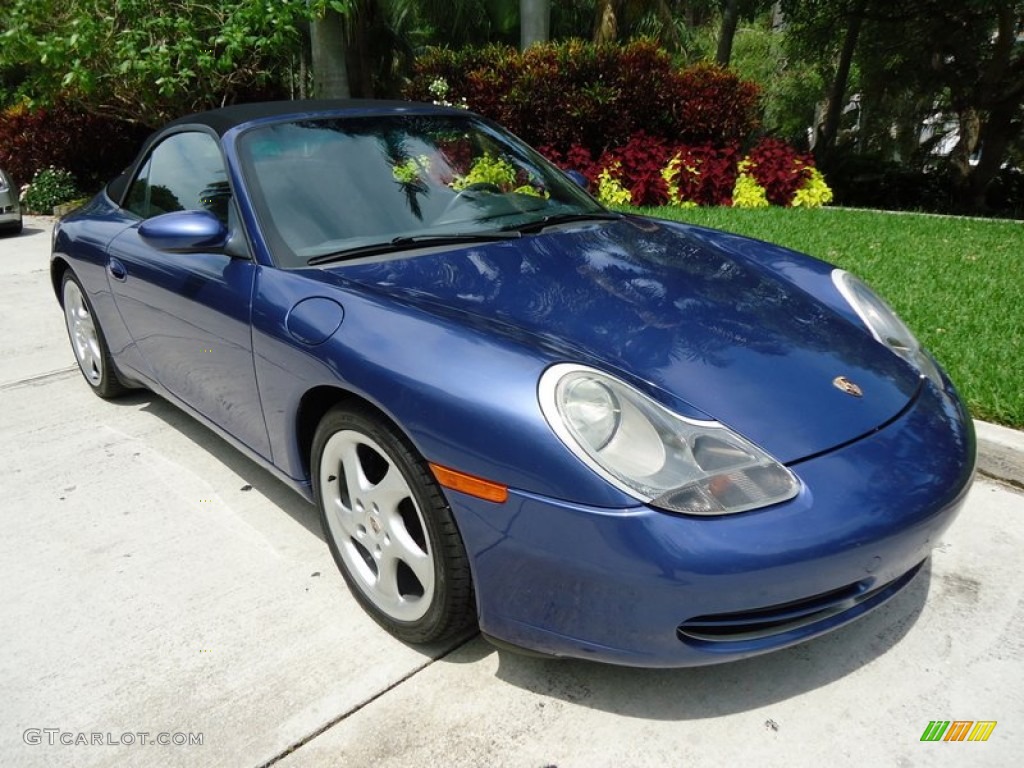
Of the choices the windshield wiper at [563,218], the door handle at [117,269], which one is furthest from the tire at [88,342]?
the windshield wiper at [563,218]

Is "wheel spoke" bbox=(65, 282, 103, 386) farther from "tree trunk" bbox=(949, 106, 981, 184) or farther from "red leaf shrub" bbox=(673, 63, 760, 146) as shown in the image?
"tree trunk" bbox=(949, 106, 981, 184)

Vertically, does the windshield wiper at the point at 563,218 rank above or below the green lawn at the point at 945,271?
above

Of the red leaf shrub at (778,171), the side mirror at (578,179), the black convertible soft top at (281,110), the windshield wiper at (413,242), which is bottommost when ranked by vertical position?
the red leaf shrub at (778,171)

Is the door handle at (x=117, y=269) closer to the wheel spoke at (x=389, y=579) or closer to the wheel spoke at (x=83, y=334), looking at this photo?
the wheel spoke at (x=83, y=334)

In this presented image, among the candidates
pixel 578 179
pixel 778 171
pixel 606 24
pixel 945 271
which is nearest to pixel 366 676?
pixel 578 179

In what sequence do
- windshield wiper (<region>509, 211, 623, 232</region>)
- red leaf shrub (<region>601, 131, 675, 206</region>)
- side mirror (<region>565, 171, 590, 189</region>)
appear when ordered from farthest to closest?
red leaf shrub (<region>601, 131, 675, 206</region>)
side mirror (<region>565, 171, 590, 189</region>)
windshield wiper (<region>509, 211, 623, 232</region>)

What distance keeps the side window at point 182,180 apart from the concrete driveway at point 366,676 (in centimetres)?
117

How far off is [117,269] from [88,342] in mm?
939

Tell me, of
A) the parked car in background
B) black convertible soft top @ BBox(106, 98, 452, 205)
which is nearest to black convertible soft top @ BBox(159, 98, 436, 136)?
black convertible soft top @ BBox(106, 98, 452, 205)

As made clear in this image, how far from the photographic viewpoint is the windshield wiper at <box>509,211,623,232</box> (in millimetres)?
2791

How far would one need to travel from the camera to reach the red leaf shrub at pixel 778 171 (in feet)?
28.7

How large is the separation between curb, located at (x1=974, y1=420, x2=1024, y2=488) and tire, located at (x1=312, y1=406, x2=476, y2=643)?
2135mm

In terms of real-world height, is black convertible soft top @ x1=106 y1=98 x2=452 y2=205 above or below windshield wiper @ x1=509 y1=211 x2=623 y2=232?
above

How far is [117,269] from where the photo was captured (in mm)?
3334
